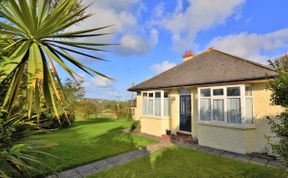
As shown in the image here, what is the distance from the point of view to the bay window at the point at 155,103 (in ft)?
45.4

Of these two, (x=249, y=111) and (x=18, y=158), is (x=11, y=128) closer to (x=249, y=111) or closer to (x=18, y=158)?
(x=18, y=158)

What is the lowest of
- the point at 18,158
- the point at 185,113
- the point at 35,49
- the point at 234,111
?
the point at 185,113

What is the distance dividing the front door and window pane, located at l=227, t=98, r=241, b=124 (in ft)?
10.9

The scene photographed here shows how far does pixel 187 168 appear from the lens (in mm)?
6949

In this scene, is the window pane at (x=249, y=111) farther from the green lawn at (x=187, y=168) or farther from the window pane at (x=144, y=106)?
the window pane at (x=144, y=106)

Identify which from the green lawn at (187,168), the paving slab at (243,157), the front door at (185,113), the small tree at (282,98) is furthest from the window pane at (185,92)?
the small tree at (282,98)

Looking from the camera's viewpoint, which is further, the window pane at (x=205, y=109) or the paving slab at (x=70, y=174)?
the window pane at (x=205, y=109)

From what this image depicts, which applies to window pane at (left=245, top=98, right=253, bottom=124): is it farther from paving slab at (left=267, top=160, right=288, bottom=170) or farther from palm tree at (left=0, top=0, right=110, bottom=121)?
palm tree at (left=0, top=0, right=110, bottom=121)

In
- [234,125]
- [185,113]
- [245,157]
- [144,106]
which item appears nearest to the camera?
[245,157]

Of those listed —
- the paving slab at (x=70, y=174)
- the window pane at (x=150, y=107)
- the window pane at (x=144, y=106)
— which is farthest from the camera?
the window pane at (x=144, y=106)

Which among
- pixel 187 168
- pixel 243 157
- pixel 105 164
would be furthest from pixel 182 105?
pixel 105 164

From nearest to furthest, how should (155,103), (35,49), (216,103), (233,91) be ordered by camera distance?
1. (35,49)
2. (233,91)
3. (216,103)
4. (155,103)

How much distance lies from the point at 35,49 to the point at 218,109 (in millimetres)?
9613

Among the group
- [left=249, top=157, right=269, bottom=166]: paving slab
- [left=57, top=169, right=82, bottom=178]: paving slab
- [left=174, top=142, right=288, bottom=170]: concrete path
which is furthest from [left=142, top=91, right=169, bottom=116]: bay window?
[left=57, top=169, right=82, bottom=178]: paving slab
